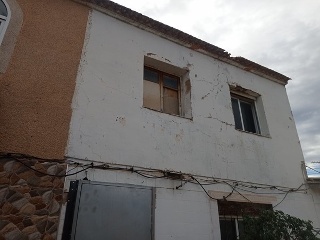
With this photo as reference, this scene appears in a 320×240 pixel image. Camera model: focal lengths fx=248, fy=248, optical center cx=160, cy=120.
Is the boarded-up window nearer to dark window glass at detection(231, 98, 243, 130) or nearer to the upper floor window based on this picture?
the upper floor window

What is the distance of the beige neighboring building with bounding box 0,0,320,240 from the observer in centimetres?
366

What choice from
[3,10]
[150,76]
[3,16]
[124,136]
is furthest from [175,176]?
[3,10]

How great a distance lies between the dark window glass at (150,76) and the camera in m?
5.89

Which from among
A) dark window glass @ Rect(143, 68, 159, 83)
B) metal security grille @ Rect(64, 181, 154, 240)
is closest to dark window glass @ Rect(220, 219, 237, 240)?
metal security grille @ Rect(64, 181, 154, 240)

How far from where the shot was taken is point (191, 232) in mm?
4496

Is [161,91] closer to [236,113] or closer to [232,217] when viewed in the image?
[236,113]

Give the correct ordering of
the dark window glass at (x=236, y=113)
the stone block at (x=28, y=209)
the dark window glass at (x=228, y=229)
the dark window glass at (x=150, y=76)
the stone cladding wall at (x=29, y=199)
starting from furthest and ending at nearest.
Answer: the dark window glass at (x=236, y=113) < the dark window glass at (x=150, y=76) < the dark window glass at (x=228, y=229) < the stone block at (x=28, y=209) < the stone cladding wall at (x=29, y=199)

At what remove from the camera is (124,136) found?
462 centimetres

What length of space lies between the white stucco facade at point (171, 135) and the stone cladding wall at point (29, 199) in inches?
14.5

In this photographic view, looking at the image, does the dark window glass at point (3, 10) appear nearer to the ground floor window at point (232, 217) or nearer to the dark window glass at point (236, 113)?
the ground floor window at point (232, 217)

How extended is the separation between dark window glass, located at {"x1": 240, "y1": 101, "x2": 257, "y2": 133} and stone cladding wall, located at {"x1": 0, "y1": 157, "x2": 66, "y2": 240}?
202 inches

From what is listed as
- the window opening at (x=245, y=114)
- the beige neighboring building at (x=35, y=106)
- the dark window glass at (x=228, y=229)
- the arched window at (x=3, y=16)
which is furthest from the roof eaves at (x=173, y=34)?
the dark window glass at (x=228, y=229)

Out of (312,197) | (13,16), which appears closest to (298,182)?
(312,197)

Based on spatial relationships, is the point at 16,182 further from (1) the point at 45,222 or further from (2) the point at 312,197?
(2) the point at 312,197
